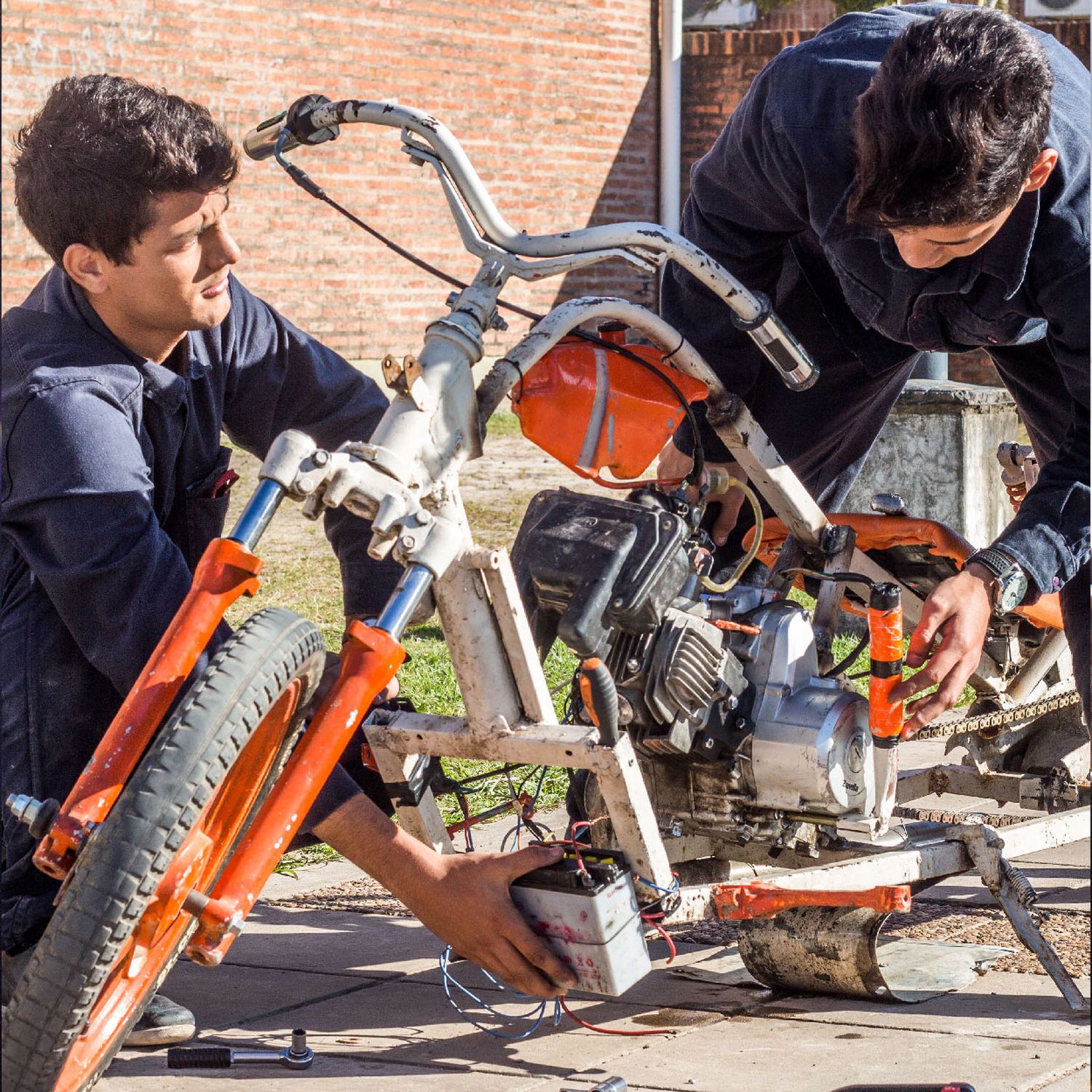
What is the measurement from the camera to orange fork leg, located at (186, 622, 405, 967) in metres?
2.08

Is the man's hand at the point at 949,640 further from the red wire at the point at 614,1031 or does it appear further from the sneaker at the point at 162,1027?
the sneaker at the point at 162,1027

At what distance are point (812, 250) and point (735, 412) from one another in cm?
56

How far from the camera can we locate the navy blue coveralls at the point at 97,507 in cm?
252

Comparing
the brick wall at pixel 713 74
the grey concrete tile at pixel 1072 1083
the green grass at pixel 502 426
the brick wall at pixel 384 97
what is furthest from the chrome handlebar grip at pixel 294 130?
the brick wall at pixel 713 74

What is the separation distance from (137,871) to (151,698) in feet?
0.80

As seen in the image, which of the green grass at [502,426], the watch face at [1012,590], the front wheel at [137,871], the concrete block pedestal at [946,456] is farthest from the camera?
the green grass at [502,426]

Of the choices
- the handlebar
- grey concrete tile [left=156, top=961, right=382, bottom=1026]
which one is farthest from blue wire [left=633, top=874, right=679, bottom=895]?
the handlebar

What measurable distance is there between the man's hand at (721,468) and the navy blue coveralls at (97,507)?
21.8 inches

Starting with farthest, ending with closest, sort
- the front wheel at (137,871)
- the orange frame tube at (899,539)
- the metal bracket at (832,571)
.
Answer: the orange frame tube at (899,539) → the metal bracket at (832,571) → the front wheel at (137,871)

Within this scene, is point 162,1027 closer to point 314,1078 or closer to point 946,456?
point 314,1078

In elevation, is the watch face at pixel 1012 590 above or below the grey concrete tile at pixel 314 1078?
above

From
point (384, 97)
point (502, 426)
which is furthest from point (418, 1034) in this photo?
point (384, 97)

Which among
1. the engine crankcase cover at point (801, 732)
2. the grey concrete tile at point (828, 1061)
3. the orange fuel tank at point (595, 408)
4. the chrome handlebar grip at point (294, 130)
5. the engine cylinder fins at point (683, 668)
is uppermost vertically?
the chrome handlebar grip at point (294, 130)

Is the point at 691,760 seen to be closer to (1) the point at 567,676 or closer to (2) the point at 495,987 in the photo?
(2) the point at 495,987
